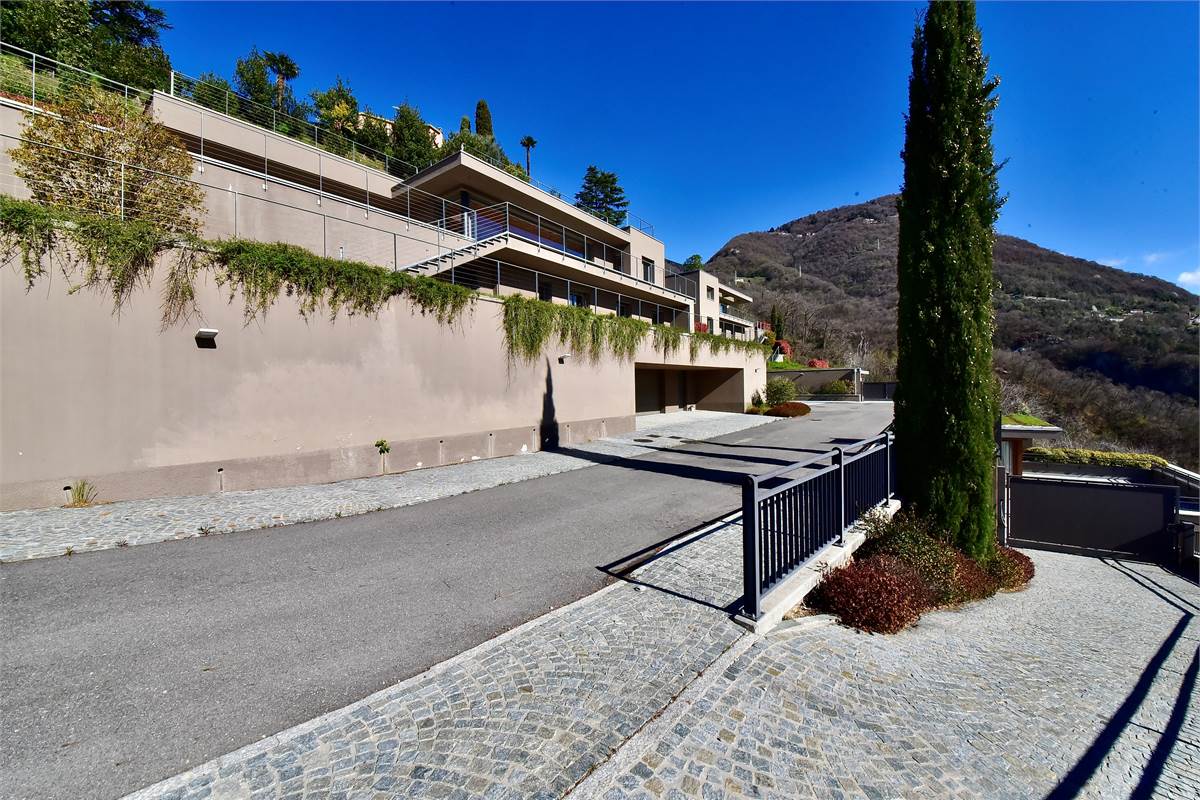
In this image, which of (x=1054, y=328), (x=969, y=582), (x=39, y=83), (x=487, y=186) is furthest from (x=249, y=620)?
(x=1054, y=328)

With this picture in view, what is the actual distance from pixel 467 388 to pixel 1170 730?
488 inches

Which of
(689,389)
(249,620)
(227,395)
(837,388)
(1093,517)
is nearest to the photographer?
(249,620)

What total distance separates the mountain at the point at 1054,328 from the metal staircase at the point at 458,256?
40.2 ft

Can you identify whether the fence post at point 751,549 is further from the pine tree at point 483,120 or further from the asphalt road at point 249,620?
the pine tree at point 483,120

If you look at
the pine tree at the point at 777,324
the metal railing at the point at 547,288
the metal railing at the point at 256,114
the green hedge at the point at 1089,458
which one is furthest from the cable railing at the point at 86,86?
the pine tree at the point at 777,324

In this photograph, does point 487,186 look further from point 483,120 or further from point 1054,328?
point 1054,328

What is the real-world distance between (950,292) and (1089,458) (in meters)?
18.1

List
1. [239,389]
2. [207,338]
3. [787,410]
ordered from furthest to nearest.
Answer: [787,410] < [239,389] < [207,338]

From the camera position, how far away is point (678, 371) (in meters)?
27.5

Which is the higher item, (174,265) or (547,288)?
(547,288)

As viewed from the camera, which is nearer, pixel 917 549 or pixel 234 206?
pixel 917 549

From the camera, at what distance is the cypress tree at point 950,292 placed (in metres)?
6.82

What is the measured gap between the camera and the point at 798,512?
463 centimetres

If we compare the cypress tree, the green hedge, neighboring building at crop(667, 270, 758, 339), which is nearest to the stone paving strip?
the cypress tree
